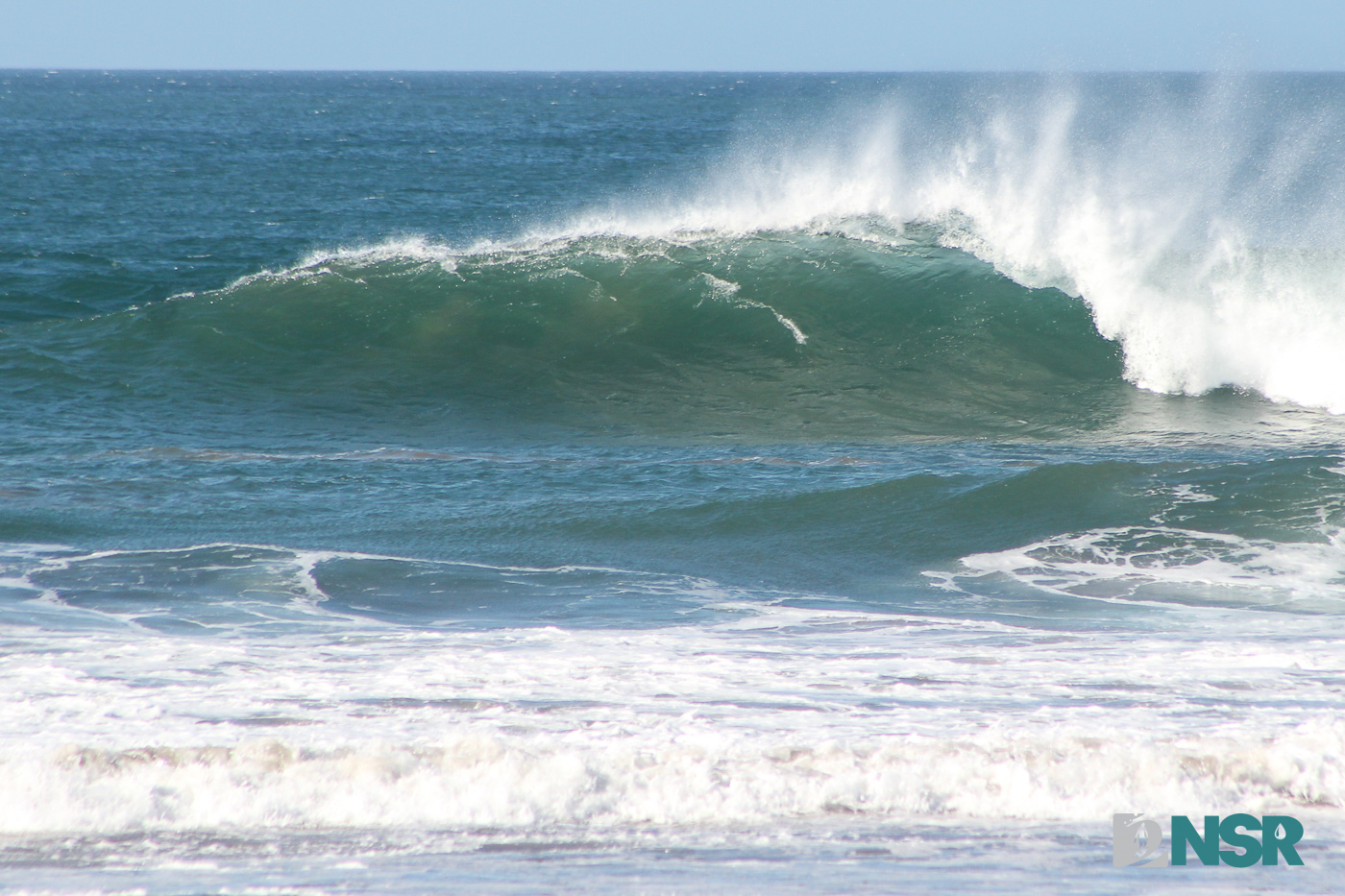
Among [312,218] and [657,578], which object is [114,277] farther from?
[657,578]

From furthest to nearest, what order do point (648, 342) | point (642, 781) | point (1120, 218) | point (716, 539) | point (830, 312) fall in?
point (830, 312) < point (1120, 218) < point (648, 342) < point (716, 539) < point (642, 781)

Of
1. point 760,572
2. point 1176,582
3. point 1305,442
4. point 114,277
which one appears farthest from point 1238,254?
point 114,277

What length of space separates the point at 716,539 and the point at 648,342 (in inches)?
208

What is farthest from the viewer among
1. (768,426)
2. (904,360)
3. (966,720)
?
(904,360)

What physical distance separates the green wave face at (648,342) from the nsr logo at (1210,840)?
6169mm

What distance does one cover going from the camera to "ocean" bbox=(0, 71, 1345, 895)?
3014mm

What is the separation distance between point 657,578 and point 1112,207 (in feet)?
28.0

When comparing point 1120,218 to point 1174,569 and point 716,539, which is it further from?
point 716,539

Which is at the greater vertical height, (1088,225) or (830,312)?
(1088,225)

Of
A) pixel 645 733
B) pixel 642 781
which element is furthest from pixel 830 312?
pixel 642 781

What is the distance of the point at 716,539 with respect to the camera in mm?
6418

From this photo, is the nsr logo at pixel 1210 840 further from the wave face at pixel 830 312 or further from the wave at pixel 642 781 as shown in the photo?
the wave face at pixel 830 312

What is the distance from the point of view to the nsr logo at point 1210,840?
282 cm

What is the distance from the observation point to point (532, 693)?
384cm
